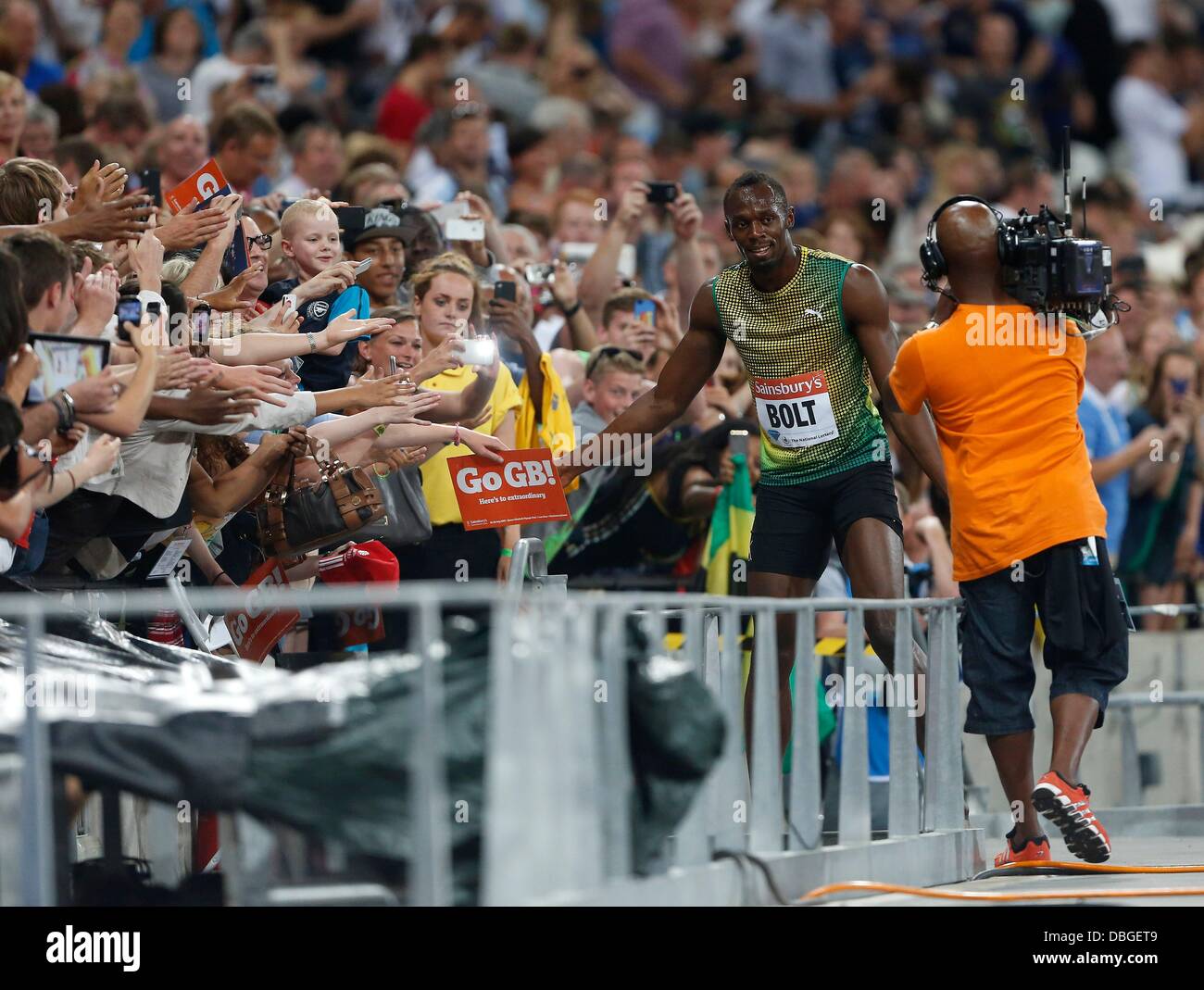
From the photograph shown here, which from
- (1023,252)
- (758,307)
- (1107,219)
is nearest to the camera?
(1023,252)

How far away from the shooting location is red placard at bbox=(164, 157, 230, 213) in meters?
8.07

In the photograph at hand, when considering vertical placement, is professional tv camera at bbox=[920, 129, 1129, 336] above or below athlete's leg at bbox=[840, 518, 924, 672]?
above

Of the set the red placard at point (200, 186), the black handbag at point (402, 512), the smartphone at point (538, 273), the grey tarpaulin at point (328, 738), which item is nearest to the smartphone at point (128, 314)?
the grey tarpaulin at point (328, 738)

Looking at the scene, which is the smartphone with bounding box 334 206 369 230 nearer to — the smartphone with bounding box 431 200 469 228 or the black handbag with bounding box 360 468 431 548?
the smartphone with bounding box 431 200 469 228

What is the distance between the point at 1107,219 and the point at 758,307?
345 inches

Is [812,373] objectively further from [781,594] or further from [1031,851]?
[1031,851]

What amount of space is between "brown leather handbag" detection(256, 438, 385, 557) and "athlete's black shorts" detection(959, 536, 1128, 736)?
205cm

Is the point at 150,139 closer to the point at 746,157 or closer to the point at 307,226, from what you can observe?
the point at 307,226

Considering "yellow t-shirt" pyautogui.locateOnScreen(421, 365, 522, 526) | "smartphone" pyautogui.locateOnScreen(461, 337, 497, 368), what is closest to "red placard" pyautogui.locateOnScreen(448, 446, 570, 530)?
"smartphone" pyautogui.locateOnScreen(461, 337, 497, 368)

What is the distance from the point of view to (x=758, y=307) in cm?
804

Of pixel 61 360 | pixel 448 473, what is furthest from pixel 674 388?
pixel 61 360

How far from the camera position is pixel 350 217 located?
914cm
